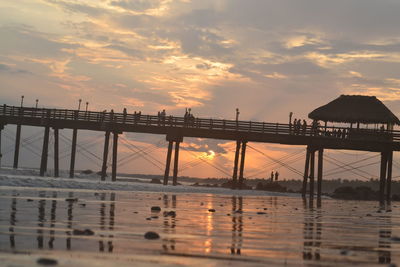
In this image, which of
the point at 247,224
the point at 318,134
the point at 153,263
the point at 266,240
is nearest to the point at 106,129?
the point at 318,134

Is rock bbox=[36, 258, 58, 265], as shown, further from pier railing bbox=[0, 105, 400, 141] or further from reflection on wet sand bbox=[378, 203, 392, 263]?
pier railing bbox=[0, 105, 400, 141]

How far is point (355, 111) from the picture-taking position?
42375 millimetres

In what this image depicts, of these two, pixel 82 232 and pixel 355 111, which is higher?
pixel 355 111

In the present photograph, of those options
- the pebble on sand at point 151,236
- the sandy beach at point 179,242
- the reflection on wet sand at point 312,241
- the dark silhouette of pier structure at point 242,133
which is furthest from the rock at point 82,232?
the dark silhouette of pier structure at point 242,133

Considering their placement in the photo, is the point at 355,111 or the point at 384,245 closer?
the point at 384,245

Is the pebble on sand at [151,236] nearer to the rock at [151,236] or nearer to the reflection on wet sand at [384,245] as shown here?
the rock at [151,236]

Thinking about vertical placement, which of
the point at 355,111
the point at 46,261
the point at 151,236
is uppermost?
the point at 355,111

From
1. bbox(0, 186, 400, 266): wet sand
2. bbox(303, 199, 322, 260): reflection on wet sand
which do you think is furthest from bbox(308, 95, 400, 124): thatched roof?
bbox(0, 186, 400, 266): wet sand

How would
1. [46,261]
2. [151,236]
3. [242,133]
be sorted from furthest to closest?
[242,133] < [151,236] < [46,261]

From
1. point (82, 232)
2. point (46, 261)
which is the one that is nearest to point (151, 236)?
point (82, 232)

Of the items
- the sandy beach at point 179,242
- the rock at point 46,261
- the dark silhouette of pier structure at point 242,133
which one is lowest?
the rock at point 46,261

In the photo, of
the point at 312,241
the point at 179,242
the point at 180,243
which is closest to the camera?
the point at 180,243

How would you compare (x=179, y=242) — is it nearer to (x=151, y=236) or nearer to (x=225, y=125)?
(x=151, y=236)

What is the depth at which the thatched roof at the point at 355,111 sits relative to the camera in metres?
41.9
